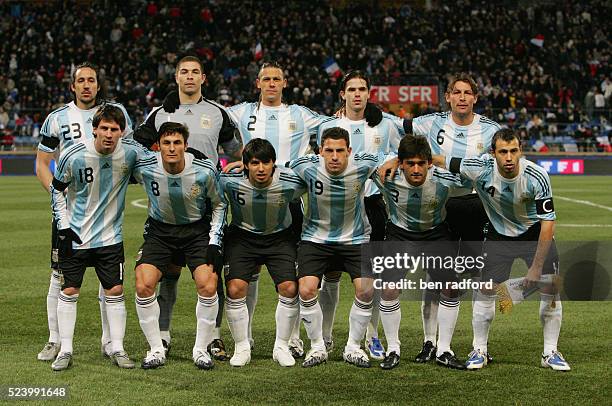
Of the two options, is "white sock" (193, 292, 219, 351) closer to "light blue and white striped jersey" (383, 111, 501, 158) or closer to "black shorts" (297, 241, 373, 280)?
"black shorts" (297, 241, 373, 280)

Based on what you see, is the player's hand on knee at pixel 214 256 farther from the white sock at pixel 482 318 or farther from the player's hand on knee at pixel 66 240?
the white sock at pixel 482 318

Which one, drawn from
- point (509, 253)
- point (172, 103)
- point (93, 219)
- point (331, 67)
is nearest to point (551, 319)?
point (509, 253)

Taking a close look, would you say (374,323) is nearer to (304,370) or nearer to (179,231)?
(304,370)

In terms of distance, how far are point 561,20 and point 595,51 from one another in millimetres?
2738

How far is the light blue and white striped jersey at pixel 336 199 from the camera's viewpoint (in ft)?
22.5

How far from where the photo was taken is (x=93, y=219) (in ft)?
22.3

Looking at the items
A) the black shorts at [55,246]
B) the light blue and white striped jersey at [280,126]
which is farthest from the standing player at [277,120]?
the black shorts at [55,246]

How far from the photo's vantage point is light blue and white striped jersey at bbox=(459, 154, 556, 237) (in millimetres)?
6656

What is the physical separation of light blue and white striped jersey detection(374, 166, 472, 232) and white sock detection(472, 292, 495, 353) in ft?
2.18

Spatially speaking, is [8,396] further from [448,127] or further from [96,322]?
[448,127]

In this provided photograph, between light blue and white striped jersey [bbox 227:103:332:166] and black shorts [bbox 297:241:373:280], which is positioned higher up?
light blue and white striped jersey [bbox 227:103:332:166]

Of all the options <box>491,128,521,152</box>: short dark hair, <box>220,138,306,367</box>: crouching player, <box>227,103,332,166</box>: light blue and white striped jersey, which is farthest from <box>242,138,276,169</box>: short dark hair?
<box>491,128,521,152</box>: short dark hair

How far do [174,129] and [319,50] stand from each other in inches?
1020

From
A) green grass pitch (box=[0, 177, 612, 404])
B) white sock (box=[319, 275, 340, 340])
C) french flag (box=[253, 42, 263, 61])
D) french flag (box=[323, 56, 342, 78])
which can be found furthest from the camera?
french flag (box=[253, 42, 263, 61])
